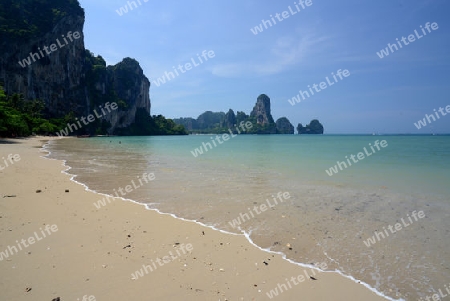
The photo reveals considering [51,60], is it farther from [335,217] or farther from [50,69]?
[335,217]

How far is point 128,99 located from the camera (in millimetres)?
154750

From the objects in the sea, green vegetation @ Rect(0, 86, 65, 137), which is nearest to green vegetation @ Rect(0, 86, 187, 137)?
green vegetation @ Rect(0, 86, 65, 137)

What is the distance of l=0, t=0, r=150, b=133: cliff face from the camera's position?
86.1m

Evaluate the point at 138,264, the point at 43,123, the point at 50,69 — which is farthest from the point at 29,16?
the point at 138,264

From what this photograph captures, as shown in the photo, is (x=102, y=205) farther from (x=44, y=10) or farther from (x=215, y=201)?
(x=44, y=10)

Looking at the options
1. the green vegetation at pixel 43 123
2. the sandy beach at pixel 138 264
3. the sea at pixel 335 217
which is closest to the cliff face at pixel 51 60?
the green vegetation at pixel 43 123

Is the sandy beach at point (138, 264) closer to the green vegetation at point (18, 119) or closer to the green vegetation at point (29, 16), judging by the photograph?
the green vegetation at point (18, 119)

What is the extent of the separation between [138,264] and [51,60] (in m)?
120

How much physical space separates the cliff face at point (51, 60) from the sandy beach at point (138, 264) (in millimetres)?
106276

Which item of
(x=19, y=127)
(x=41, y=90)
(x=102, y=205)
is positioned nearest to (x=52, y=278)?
(x=102, y=205)

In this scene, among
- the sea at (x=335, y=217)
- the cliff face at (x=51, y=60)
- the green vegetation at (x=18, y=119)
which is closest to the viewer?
the sea at (x=335, y=217)

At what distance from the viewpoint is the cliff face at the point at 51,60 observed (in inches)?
3388

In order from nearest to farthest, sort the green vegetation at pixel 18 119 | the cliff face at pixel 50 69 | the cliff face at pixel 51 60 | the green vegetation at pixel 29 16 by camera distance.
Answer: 1. the green vegetation at pixel 18 119
2. the cliff face at pixel 50 69
3. the cliff face at pixel 51 60
4. the green vegetation at pixel 29 16

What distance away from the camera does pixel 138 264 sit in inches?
155
